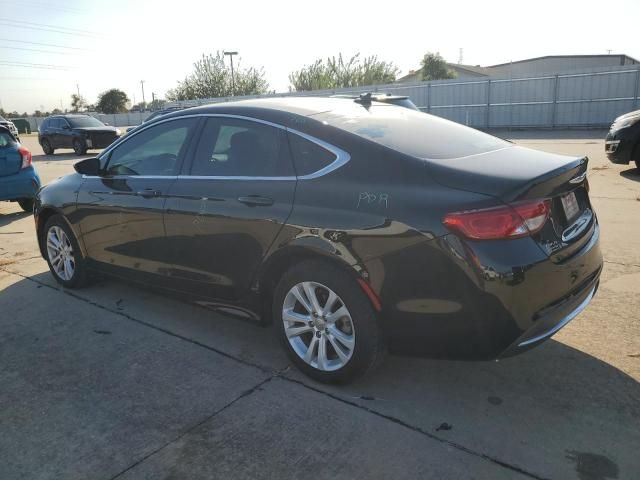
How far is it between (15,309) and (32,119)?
272 feet

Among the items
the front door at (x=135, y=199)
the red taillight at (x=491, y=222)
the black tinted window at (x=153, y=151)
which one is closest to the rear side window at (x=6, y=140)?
the front door at (x=135, y=199)

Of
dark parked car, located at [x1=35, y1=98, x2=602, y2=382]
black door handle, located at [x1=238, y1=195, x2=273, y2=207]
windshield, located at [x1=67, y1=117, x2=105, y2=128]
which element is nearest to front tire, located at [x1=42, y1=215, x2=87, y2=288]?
dark parked car, located at [x1=35, y1=98, x2=602, y2=382]

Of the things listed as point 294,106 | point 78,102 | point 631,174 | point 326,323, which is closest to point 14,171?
point 294,106

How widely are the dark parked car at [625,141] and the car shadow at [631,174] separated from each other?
225 mm

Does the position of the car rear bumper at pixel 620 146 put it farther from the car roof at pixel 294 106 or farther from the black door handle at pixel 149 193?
the black door handle at pixel 149 193

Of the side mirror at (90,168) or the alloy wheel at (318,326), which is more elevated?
the side mirror at (90,168)

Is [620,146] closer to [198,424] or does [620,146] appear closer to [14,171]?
[198,424]

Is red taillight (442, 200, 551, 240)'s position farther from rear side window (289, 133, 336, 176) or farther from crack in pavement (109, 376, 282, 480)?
crack in pavement (109, 376, 282, 480)

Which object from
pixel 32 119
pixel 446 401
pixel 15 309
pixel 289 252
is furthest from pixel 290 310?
pixel 32 119

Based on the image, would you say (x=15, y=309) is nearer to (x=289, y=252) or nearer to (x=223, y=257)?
(x=223, y=257)

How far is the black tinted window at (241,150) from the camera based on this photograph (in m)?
3.30

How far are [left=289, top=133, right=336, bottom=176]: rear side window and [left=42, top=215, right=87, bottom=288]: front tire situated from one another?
8.64ft

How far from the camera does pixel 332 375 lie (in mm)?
3125

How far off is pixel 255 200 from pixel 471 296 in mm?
1425
